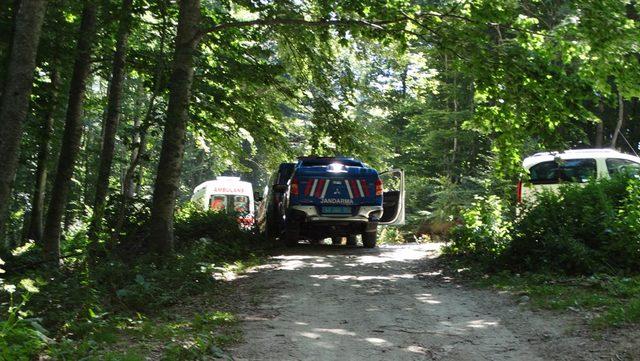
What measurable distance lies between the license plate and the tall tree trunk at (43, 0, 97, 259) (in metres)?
5.64

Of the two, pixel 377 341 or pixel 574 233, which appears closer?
pixel 377 341

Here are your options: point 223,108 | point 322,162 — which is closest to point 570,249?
point 322,162

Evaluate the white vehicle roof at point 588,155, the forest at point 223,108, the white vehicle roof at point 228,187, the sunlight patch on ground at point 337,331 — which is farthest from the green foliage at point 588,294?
the white vehicle roof at point 228,187

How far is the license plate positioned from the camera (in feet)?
45.6

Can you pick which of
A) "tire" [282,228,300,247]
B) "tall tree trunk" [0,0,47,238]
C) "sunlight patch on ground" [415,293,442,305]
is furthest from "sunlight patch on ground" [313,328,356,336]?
"tire" [282,228,300,247]

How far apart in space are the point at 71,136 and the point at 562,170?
1188cm

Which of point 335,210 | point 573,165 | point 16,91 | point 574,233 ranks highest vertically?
point 573,165

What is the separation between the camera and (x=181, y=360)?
4918 millimetres

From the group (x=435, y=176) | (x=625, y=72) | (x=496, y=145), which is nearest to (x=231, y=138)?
(x=496, y=145)

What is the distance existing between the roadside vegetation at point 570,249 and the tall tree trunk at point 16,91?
631cm

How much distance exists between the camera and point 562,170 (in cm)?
1520

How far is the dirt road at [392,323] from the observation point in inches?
217

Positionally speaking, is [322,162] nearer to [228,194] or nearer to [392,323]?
[392,323]

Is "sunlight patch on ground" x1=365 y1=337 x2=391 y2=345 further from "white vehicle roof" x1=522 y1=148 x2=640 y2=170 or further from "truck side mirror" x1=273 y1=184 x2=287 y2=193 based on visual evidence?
"white vehicle roof" x1=522 y1=148 x2=640 y2=170
